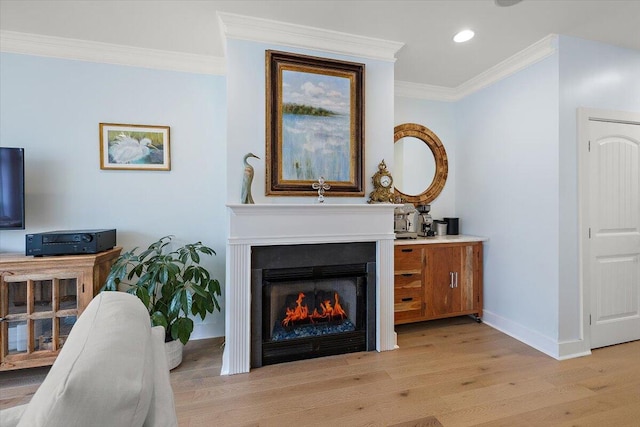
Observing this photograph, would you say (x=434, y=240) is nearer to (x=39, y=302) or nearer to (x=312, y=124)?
(x=312, y=124)

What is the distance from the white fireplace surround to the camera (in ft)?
7.39

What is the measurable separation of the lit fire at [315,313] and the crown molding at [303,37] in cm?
206

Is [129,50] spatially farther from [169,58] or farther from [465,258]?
[465,258]

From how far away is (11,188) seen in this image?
88.9 inches

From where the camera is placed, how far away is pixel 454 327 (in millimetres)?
3121

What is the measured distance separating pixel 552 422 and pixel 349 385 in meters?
1.19

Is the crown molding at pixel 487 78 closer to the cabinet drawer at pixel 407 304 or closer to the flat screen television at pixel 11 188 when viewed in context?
the cabinet drawer at pixel 407 304

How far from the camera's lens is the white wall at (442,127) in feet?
11.6

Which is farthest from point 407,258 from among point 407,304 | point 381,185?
point 381,185

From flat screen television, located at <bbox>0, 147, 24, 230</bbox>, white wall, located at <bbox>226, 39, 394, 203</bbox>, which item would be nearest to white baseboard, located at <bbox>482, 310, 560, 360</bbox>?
white wall, located at <bbox>226, 39, 394, 203</bbox>

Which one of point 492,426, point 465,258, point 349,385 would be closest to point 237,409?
point 349,385

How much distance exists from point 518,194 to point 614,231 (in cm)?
82

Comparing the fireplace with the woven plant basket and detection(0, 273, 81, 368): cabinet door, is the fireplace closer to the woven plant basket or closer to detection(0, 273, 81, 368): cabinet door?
the woven plant basket

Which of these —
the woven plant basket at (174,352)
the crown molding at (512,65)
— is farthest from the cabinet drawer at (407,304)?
the crown molding at (512,65)
